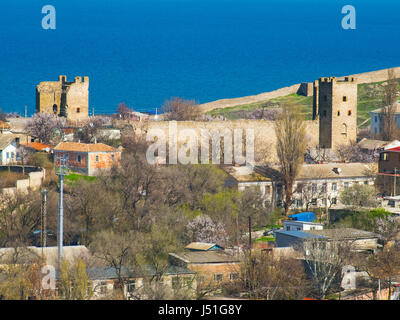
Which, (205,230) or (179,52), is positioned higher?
(179,52)

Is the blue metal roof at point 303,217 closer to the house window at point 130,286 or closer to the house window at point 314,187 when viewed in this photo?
the house window at point 314,187

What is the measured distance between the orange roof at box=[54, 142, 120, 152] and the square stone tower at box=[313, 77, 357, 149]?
1075cm

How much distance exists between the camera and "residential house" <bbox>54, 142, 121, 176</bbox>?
96.1ft

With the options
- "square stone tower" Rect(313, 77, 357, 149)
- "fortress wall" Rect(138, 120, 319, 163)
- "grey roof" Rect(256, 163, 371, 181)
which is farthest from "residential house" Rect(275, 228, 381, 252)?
"square stone tower" Rect(313, 77, 357, 149)

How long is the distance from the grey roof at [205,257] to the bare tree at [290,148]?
779cm

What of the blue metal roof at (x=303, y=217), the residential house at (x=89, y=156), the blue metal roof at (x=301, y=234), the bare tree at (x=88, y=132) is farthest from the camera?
the bare tree at (x=88, y=132)

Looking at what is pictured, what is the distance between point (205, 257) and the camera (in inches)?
805

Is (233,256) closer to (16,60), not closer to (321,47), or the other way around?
(16,60)

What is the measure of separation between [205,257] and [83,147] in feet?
34.3

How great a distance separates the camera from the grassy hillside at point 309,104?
1881 inches

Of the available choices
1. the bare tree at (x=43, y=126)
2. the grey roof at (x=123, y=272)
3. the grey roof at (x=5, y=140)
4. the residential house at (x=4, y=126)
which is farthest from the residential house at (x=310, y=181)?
the grey roof at (x=123, y=272)

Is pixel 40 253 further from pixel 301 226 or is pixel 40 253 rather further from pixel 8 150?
pixel 8 150

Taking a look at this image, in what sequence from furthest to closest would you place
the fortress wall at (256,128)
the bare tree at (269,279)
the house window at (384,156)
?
the fortress wall at (256,128), the house window at (384,156), the bare tree at (269,279)

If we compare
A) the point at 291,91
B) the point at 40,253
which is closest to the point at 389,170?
the point at 40,253
